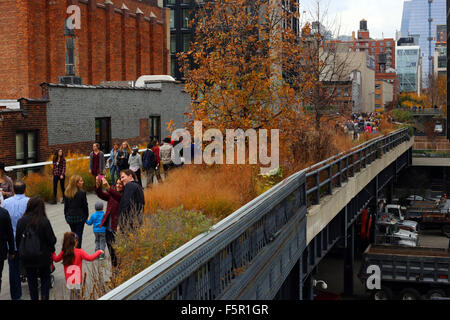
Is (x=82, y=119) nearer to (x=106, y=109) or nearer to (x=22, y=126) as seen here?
(x=106, y=109)

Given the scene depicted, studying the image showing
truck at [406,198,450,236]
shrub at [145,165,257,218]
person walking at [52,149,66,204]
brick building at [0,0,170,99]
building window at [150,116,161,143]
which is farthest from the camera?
truck at [406,198,450,236]

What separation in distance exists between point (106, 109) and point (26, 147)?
6.31 m

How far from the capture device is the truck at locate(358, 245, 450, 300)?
983 inches

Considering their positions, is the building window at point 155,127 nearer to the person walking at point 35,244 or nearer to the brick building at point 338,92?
the brick building at point 338,92

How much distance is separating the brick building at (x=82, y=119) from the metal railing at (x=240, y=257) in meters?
11.2

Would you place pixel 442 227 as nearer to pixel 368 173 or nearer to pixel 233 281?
pixel 368 173

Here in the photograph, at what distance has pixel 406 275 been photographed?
83.0ft

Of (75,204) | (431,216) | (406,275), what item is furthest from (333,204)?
(431,216)

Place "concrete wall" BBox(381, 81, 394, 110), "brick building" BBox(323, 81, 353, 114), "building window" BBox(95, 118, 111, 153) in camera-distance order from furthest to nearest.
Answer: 1. "concrete wall" BBox(381, 81, 394, 110)
2. "brick building" BBox(323, 81, 353, 114)
3. "building window" BBox(95, 118, 111, 153)

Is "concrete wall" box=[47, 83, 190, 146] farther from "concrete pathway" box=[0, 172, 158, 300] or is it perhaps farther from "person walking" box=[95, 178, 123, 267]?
"person walking" box=[95, 178, 123, 267]

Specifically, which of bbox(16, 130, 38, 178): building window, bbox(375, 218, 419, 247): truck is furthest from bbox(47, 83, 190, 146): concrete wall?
bbox(375, 218, 419, 247): truck

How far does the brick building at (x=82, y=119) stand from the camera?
67.5 ft

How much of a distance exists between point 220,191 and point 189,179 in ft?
5.02

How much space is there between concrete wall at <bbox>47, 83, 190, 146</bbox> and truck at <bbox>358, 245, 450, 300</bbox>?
12.9 metres
